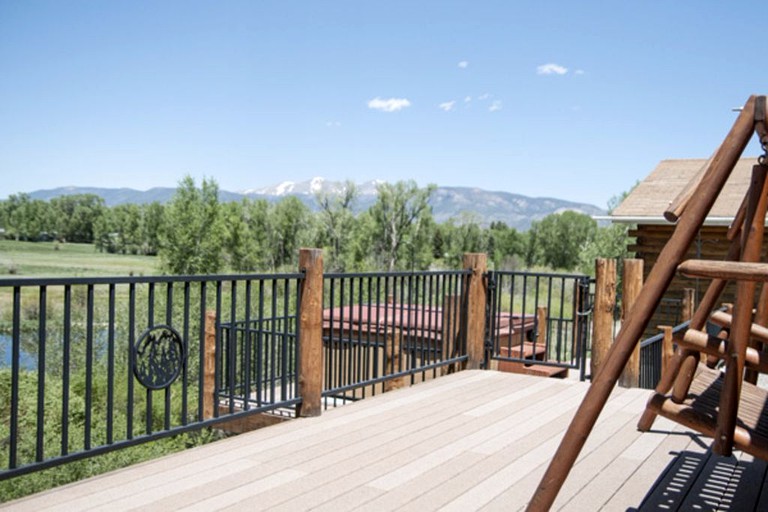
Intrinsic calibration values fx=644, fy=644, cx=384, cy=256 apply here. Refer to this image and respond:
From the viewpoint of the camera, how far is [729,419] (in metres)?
1.72

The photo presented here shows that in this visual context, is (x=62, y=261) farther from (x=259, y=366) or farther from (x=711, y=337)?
(x=711, y=337)

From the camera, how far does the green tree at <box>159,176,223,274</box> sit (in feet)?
151

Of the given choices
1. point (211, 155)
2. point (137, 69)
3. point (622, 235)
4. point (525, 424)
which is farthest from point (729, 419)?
point (211, 155)

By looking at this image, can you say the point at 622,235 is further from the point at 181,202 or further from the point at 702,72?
the point at 702,72

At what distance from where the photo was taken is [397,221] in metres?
51.8

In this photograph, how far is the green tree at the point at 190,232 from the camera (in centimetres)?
4588

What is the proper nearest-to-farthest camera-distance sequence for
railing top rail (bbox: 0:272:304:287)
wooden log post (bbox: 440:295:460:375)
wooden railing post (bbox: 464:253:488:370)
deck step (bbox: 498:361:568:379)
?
railing top rail (bbox: 0:272:304:287)
wooden log post (bbox: 440:295:460:375)
wooden railing post (bbox: 464:253:488:370)
deck step (bbox: 498:361:568:379)

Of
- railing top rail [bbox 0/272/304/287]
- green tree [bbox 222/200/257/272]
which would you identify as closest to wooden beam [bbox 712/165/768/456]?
railing top rail [bbox 0/272/304/287]

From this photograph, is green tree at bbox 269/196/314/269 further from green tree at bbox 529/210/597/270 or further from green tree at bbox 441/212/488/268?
green tree at bbox 529/210/597/270

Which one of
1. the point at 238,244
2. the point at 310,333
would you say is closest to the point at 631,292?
the point at 310,333

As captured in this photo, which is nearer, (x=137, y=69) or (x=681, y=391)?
(x=681, y=391)

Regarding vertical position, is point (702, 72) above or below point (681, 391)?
above

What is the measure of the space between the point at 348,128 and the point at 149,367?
18852cm

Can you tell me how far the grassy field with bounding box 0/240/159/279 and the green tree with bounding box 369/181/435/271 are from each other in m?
21.6
